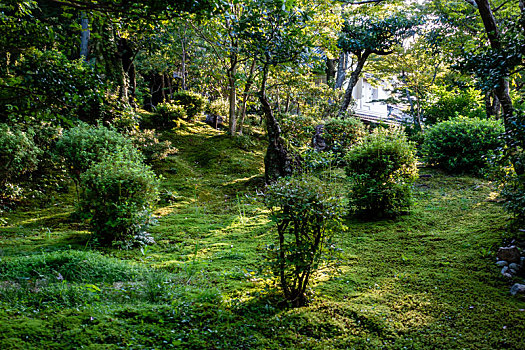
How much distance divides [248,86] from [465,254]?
874cm

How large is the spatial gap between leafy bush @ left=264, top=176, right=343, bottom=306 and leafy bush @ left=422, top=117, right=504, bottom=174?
25.0ft

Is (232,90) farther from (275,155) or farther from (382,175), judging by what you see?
(382,175)

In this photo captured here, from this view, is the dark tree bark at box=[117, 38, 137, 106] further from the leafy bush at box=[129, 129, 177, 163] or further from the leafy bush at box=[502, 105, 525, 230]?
the leafy bush at box=[502, 105, 525, 230]

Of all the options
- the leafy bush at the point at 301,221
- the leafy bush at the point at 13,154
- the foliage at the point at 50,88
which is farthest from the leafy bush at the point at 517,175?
the leafy bush at the point at 13,154

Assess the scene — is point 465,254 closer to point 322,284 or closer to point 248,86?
point 322,284

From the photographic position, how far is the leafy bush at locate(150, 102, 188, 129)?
13.5 metres

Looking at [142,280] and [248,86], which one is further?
[248,86]


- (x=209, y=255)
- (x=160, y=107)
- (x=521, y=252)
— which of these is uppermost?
A: (x=160, y=107)

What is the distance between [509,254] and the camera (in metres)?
→ 4.04

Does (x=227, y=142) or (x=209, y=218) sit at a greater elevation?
(x=227, y=142)

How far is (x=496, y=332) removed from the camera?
9.43 feet

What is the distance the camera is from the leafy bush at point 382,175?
6039 millimetres

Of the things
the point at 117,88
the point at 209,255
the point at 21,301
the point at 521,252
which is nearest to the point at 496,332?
the point at 521,252

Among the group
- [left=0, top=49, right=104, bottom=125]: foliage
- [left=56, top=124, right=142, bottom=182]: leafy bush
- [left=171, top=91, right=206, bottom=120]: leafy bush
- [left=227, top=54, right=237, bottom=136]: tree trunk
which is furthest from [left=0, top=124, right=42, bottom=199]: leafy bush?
[left=171, top=91, right=206, bottom=120]: leafy bush
